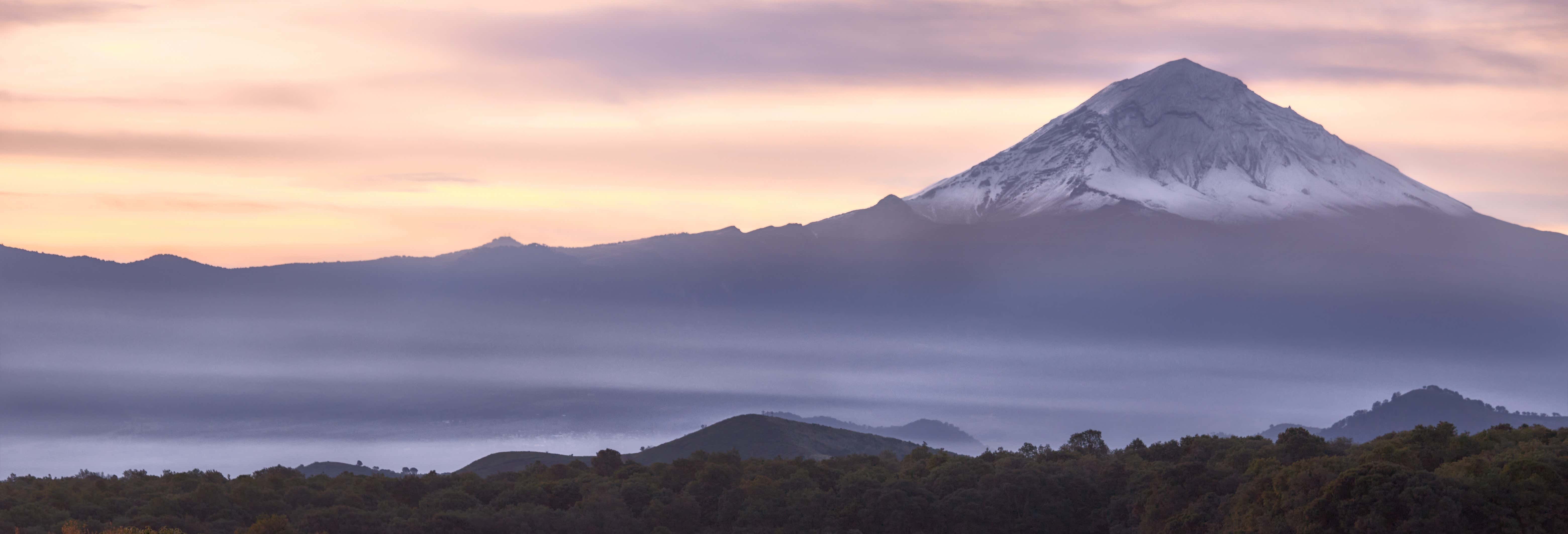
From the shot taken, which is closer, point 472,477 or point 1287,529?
point 1287,529

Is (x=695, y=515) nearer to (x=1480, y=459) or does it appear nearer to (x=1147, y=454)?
(x=1147, y=454)

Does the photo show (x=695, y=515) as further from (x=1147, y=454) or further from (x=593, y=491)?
(x=1147, y=454)

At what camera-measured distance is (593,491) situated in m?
103

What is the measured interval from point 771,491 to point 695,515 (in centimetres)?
527

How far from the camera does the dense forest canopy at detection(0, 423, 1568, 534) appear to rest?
2773 inches

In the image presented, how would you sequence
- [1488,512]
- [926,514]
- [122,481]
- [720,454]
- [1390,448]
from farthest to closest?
[720,454] < [122,481] < [926,514] < [1390,448] < [1488,512]

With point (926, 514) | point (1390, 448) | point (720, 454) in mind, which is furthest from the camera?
point (720, 454)

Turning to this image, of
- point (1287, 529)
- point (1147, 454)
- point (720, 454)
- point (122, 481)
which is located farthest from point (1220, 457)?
point (122, 481)

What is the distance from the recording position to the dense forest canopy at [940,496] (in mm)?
70438

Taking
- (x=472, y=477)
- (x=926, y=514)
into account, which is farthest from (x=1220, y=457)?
(x=472, y=477)

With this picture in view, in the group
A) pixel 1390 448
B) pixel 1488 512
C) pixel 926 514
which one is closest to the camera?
pixel 1488 512

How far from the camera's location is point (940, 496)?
10125cm

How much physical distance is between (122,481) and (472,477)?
2375cm

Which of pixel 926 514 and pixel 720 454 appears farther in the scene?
pixel 720 454
